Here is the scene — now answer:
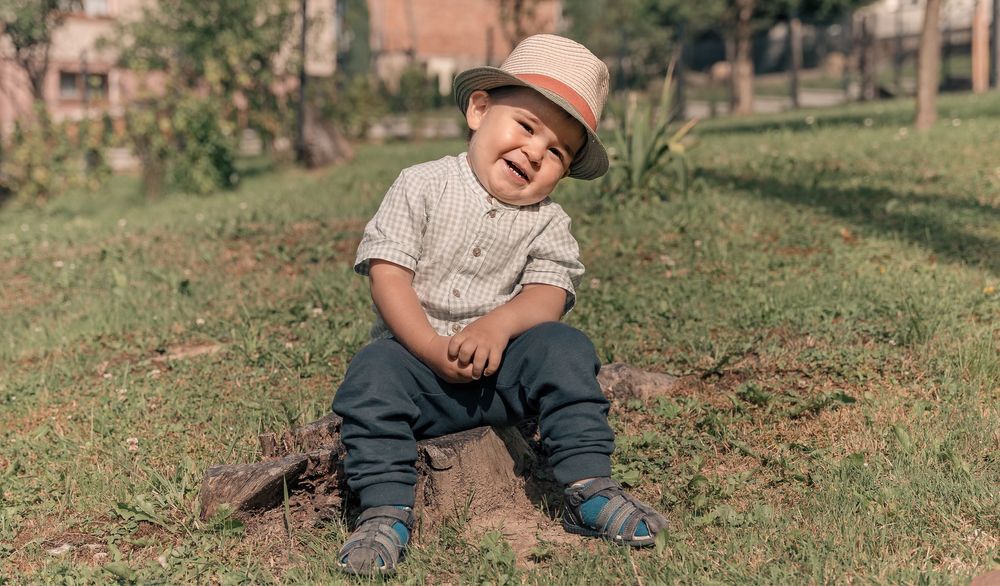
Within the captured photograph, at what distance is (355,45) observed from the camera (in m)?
38.3

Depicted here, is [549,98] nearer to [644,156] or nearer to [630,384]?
[630,384]

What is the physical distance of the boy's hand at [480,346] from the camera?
2.89 meters

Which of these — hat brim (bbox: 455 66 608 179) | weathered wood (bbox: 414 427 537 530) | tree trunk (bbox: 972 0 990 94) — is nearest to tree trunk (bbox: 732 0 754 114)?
tree trunk (bbox: 972 0 990 94)

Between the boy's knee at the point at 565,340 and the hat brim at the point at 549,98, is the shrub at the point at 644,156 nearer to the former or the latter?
the hat brim at the point at 549,98

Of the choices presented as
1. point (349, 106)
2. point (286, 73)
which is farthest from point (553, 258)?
point (349, 106)

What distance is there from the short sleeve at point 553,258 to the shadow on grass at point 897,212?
9.97 feet

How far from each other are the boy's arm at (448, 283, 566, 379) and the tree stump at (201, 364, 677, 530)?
0.34 m

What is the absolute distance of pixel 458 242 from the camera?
10.4 ft

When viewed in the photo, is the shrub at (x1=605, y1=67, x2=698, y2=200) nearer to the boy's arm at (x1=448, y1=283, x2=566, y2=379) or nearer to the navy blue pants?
the boy's arm at (x1=448, y1=283, x2=566, y2=379)

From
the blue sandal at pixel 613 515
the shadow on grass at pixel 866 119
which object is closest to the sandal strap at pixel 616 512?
the blue sandal at pixel 613 515

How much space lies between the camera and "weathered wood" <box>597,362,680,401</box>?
13.2 feet

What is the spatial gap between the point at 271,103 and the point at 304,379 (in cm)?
1109

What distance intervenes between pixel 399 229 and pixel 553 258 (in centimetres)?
51

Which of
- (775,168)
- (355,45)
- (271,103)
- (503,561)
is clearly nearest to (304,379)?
(503,561)
